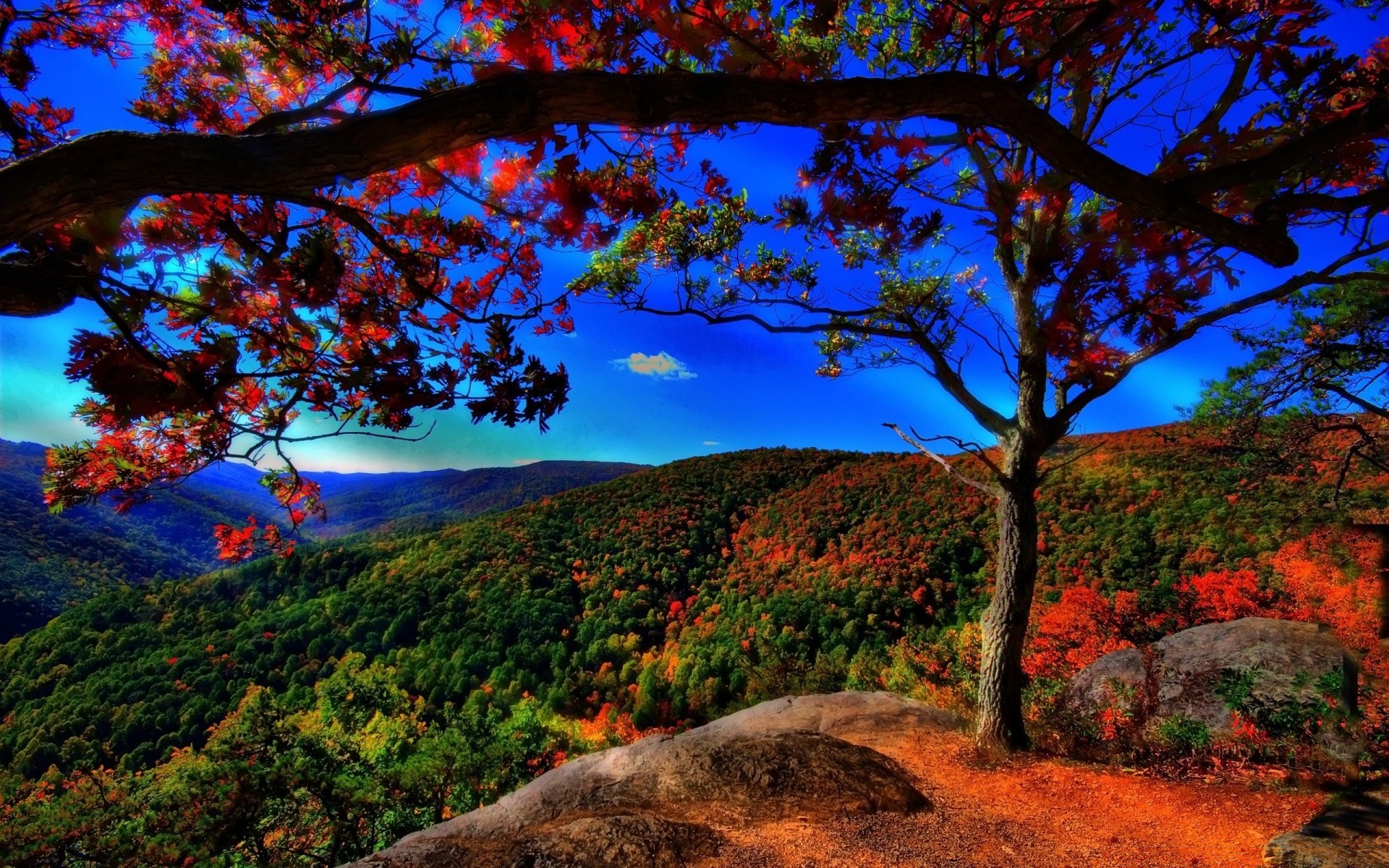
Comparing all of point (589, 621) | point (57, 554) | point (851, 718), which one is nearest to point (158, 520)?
point (57, 554)

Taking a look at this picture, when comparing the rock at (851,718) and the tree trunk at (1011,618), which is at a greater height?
the tree trunk at (1011,618)

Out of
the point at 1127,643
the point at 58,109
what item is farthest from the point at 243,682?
the point at 1127,643

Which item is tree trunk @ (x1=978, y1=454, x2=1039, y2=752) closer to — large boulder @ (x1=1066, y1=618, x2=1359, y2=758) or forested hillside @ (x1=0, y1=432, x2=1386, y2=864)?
large boulder @ (x1=1066, y1=618, x2=1359, y2=758)

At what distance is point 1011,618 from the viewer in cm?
424

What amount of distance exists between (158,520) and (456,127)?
66285 millimetres

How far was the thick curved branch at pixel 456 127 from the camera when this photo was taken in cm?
132

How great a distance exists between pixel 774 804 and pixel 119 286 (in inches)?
150

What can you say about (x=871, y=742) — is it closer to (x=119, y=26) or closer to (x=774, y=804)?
(x=774, y=804)

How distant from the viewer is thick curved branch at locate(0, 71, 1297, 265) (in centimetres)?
132

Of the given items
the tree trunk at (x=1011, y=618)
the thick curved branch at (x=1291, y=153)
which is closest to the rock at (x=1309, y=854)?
the tree trunk at (x=1011, y=618)

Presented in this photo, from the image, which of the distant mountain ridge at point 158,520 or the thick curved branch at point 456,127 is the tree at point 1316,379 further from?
the distant mountain ridge at point 158,520

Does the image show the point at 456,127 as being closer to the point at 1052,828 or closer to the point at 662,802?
the point at 662,802

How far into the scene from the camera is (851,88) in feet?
6.01

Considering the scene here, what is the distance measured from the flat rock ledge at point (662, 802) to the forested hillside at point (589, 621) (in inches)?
188
